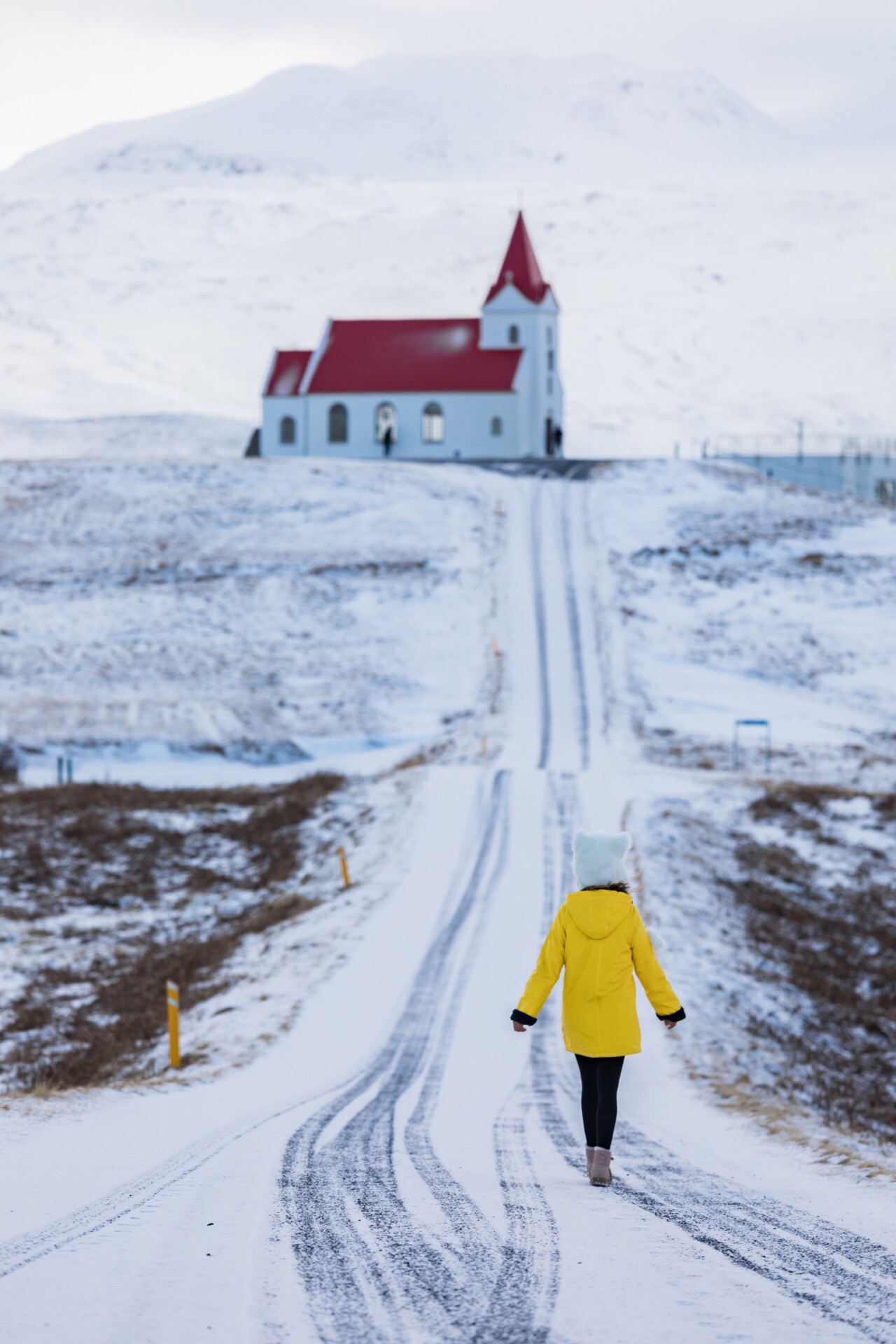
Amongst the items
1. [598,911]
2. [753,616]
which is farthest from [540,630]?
[598,911]

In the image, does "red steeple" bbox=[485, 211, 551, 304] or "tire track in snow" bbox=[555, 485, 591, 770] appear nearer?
"tire track in snow" bbox=[555, 485, 591, 770]

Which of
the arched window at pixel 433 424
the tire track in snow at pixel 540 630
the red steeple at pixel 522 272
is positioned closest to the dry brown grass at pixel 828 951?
the tire track in snow at pixel 540 630

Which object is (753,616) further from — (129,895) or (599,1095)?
(599,1095)

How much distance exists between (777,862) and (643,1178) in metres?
18.0

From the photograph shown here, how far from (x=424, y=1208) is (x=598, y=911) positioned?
1.87 m

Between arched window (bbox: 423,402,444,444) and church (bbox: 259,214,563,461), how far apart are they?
4cm

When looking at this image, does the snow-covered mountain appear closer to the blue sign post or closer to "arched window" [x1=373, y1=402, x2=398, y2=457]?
"arched window" [x1=373, y1=402, x2=398, y2=457]

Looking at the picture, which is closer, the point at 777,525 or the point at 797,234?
the point at 777,525

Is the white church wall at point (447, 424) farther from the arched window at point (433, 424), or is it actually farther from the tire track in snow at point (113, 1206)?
the tire track in snow at point (113, 1206)

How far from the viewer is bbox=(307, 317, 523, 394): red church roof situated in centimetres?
7444

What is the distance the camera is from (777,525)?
55.6m

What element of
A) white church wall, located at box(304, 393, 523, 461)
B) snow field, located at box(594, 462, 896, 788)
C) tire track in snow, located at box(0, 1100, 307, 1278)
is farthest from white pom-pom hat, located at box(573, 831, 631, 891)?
white church wall, located at box(304, 393, 523, 461)

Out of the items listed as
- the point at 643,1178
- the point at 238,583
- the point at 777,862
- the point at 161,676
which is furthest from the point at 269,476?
the point at 643,1178

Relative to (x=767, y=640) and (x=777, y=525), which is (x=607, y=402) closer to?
(x=777, y=525)
